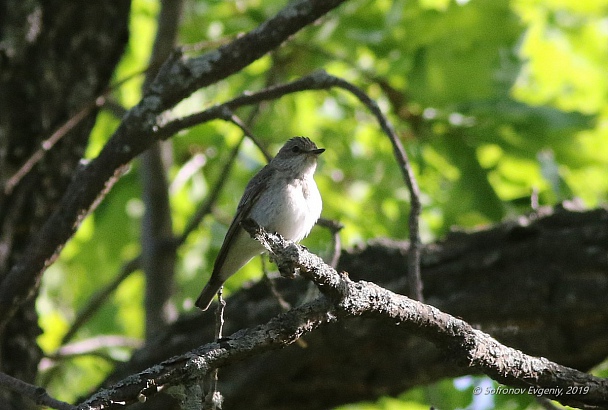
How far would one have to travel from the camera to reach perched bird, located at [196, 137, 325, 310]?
4.36 metres

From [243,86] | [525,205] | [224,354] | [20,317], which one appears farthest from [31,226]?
[525,205]

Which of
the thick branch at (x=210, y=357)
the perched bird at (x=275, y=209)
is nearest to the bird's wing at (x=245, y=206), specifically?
the perched bird at (x=275, y=209)

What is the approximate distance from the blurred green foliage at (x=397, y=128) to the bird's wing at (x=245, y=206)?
0.42 meters

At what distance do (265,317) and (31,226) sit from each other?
147cm

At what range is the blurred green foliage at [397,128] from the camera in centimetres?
491

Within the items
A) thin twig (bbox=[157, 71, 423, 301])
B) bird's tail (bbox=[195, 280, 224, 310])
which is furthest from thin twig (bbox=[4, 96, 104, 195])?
bird's tail (bbox=[195, 280, 224, 310])

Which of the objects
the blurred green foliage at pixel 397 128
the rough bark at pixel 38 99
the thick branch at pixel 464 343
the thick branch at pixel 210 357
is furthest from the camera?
the blurred green foliage at pixel 397 128

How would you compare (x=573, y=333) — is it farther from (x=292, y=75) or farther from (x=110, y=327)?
(x=110, y=327)

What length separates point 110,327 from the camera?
7102 mm

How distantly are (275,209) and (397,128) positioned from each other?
5.13 ft

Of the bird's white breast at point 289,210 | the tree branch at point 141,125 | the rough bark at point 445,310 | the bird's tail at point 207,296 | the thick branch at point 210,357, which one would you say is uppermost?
the tree branch at point 141,125

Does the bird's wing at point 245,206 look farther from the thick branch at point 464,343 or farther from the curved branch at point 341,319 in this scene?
the thick branch at point 464,343

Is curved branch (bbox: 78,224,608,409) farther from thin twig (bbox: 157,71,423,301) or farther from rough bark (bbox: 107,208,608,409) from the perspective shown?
rough bark (bbox: 107,208,608,409)

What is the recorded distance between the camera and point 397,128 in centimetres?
560
